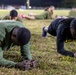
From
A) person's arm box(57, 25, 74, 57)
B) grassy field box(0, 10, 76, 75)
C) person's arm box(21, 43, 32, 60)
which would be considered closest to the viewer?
grassy field box(0, 10, 76, 75)

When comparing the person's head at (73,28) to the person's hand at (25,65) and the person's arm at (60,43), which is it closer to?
the person's arm at (60,43)

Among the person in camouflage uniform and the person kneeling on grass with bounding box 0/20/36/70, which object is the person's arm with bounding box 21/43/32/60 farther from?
the person in camouflage uniform

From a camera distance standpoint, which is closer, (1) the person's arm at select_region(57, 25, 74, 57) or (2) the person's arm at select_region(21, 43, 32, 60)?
(2) the person's arm at select_region(21, 43, 32, 60)

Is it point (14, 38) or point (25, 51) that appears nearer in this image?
point (14, 38)

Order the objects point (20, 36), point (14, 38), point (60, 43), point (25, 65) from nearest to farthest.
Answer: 1. point (20, 36)
2. point (14, 38)
3. point (25, 65)
4. point (60, 43)

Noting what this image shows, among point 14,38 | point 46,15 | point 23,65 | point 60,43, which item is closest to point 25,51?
point 23,65

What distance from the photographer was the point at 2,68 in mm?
4070

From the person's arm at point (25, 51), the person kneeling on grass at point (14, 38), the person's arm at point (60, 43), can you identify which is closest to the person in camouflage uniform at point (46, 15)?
the person's arm at point (60, 43)

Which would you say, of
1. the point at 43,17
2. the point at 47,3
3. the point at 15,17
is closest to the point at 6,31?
the point at 15,17

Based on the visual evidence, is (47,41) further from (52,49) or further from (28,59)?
(28,59)

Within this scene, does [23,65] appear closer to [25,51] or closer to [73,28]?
[25,51]

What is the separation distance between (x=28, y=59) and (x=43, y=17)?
11889 mm

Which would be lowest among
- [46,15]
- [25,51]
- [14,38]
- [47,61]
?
[46,15]

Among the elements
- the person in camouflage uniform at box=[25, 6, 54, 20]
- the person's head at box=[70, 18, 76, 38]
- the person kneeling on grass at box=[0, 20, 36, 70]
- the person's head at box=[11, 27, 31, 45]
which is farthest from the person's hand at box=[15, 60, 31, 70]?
the person in camouflage uniform at box=[25, 6, 54, 20]
